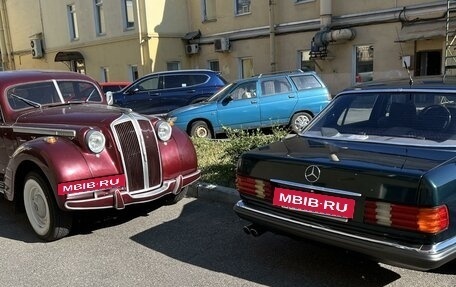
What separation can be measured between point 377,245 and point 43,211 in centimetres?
353

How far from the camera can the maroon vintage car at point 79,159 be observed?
4.50m

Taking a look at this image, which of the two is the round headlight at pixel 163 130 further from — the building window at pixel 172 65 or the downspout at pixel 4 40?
the downspout at pixel 4 40

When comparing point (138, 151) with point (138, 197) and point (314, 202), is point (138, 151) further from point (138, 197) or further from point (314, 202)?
point (314, 202)

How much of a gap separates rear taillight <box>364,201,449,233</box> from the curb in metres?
2.75

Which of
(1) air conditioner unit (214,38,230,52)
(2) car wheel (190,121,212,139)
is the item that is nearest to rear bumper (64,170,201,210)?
(2) car wheel (190,121,212,139)

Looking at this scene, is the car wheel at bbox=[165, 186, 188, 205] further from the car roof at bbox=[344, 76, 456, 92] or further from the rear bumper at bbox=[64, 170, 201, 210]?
the car roof at bbox=[344, 76, 456, 92]

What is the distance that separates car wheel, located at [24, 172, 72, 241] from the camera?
4637mm

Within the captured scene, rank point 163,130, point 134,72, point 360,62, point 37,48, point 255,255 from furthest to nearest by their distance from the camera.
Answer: point 37,48, point 134,72, point 360,62, point 163,130, point 255,255

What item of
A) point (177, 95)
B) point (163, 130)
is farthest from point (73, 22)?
point (163, 130)

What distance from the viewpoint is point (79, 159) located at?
454 centimetres

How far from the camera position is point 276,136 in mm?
6594

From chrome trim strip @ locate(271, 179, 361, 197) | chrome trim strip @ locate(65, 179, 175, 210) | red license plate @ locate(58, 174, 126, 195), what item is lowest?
chrome trim strip @ locate(65, 179, 175, 210)

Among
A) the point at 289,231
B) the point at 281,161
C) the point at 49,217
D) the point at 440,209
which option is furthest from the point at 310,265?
the point at 49,217

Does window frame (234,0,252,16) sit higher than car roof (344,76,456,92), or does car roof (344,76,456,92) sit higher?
window frame (234,0,252,16)
